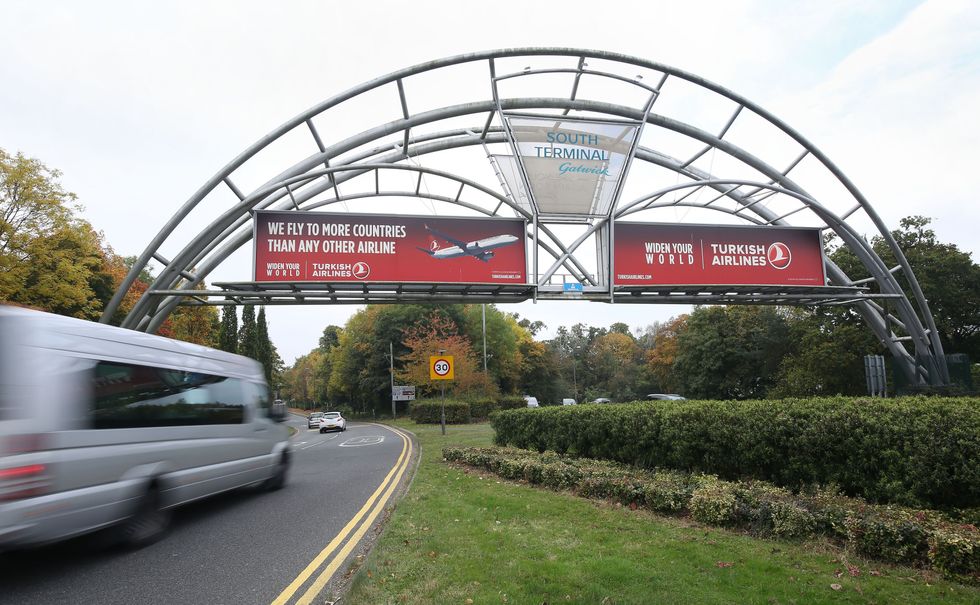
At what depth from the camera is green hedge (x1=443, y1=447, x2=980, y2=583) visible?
4.70 m

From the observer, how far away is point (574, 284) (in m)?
16.5

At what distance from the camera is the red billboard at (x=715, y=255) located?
16.8m

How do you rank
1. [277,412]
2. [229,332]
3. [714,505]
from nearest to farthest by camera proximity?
[714,505]
[277,412]
[229,332]

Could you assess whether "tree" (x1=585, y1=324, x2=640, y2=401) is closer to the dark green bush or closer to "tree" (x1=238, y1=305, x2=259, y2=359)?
the dark green bush

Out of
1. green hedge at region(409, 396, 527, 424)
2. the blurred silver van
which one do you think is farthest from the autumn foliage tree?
the blurred silver van

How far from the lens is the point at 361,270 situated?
15.6 metres

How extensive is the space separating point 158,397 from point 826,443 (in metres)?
8.08

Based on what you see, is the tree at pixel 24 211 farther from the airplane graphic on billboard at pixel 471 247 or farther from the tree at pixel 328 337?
the tree at pixel 328 337

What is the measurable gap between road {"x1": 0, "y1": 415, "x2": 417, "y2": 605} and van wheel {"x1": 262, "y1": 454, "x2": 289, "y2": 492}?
0.95m

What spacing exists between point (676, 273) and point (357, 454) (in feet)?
36.4

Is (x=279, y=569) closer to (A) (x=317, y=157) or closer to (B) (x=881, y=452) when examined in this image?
(B) (x=881, y=452)

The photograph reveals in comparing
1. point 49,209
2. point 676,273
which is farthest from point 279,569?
point 49,209

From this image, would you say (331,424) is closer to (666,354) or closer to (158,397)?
(158,397)

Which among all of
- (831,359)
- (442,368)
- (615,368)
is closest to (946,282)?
(831,359)
